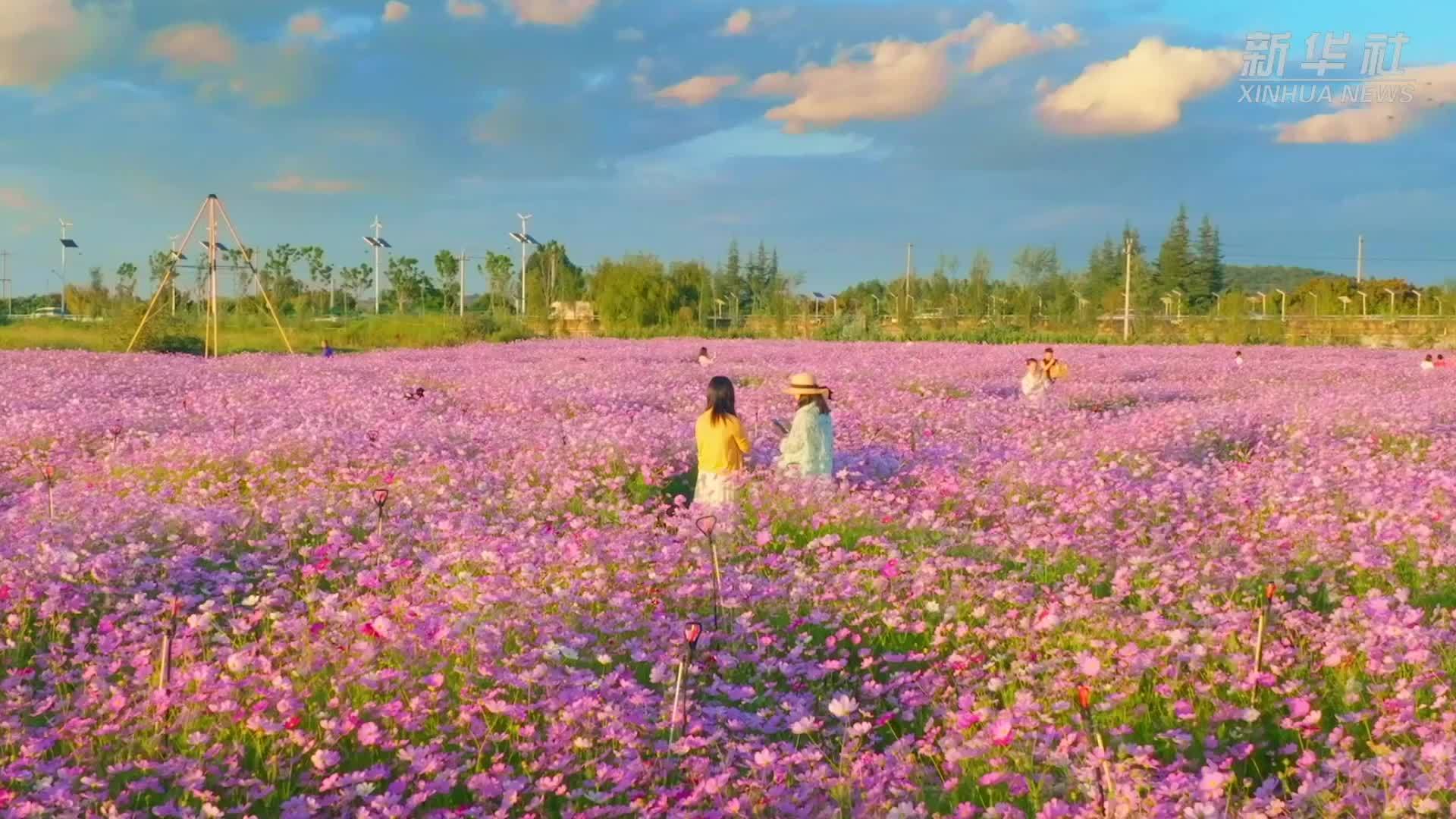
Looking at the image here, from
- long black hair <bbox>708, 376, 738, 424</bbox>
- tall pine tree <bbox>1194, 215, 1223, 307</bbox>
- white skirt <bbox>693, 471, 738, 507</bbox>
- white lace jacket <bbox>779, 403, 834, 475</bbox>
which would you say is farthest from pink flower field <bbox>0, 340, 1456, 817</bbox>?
tall pine tree <bbox>1194, 215, 1223, 307</bbox>

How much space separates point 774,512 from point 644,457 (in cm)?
252

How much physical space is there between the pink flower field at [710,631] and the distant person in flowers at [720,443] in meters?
0.35

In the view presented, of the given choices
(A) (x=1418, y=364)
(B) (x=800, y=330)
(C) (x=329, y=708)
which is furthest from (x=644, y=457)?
(B) (x=800, y=330)

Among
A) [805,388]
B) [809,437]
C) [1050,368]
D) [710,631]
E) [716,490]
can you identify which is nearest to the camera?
[710,631]

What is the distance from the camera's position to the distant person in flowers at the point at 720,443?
9742 mm

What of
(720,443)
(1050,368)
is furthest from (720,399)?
(1050,368)

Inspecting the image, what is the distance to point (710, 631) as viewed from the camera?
6062 mm

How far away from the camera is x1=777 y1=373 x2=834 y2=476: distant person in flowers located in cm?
1029

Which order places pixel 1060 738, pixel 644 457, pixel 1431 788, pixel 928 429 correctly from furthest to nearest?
pixel 928 429, pixel 644 457, pixel 1060 738, pixel 1431 788

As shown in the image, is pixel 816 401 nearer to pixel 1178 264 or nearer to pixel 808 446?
pixel 808 446

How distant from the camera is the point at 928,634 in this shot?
21.0ft

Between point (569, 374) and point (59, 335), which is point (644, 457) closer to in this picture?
point (569, 374)

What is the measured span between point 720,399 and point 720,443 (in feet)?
1.28

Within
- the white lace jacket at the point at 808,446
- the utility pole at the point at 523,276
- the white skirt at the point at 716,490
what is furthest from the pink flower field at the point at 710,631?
the utility pole at the point at 523,276
